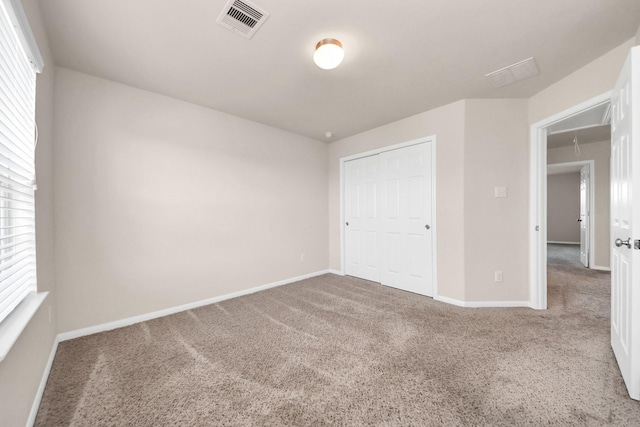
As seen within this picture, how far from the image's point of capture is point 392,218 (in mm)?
3686

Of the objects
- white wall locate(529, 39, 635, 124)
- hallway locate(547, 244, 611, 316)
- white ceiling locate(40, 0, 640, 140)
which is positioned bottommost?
hallway locate(547, 244, 611, 316)

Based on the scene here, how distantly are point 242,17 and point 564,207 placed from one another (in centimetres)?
1095

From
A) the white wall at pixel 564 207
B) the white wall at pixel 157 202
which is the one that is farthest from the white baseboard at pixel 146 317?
the white wall at pixel 564 207

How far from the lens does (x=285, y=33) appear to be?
1816 millimetres

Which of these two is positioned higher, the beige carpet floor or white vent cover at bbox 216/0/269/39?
white vent cover at bbox 216/0/269/39

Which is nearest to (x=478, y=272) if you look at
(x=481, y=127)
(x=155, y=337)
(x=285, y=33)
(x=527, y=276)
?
(x=527, y=276)

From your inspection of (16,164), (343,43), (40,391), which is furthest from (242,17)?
(40,391)

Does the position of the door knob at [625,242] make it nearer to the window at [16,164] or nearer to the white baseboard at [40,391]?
→ the window at [16,164]

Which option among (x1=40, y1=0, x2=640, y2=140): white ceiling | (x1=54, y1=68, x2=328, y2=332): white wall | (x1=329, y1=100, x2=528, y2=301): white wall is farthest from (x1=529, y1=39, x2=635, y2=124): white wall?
(x1=54, y1=68, x2=328, y2=332): white wall

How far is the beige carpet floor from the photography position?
1379 millimetres

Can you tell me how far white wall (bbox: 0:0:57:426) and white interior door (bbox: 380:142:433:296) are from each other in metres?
3.51

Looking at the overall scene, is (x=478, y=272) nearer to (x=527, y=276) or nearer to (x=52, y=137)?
(x=527, y=276)

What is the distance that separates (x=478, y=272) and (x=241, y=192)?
3.12m

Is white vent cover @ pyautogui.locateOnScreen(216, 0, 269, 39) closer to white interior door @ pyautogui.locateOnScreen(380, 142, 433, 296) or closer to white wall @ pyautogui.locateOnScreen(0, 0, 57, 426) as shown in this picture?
white wall @ pyautogui.locateOnScreen(0, 0, 57, 426)
